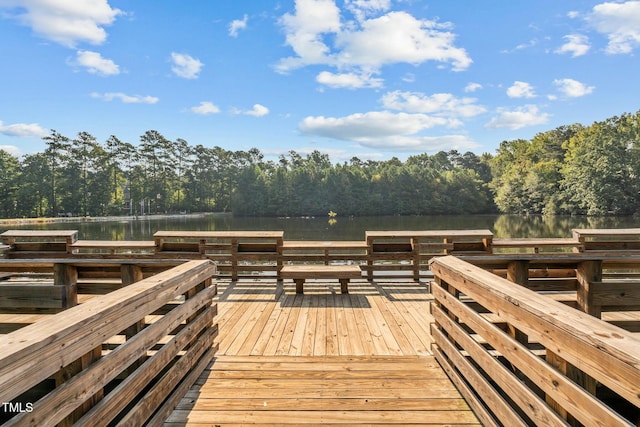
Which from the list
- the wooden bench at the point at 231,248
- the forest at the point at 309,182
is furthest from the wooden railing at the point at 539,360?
the forest at the point at 309,182

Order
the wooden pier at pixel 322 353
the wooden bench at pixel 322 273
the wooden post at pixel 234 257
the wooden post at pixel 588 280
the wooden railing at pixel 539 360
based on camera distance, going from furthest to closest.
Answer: the wooden post at pixel 234 257
the wooden bench at pixel 322 273
the wooden post at pixel 588 280
the wooden pier at pixel 322 353
the wooden railing at pixel 539 360

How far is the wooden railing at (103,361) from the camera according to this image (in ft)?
3.71

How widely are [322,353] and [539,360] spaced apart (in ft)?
6.44

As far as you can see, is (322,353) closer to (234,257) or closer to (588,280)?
(588,280)

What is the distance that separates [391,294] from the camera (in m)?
5.57

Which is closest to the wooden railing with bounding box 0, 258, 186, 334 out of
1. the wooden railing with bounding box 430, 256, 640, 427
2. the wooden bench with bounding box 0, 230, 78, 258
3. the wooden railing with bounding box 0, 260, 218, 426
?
the wooden railing with bounding box 0, 260, 218, 426

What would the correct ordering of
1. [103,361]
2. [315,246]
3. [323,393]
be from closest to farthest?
[103,361] → [323,393] → [315,246]

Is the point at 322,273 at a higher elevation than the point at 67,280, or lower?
lower

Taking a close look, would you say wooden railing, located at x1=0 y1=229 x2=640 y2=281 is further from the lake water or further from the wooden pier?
the lake water

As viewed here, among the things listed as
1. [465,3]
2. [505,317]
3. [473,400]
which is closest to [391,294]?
[473,400]

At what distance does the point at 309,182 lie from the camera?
208ft

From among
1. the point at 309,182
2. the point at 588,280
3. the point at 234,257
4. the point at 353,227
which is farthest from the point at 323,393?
the point at 309,182

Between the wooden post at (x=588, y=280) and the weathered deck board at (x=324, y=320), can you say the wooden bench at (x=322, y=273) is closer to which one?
the weathered deck board at (x=324, y=320)

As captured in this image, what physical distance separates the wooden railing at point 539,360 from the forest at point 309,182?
152 ft
